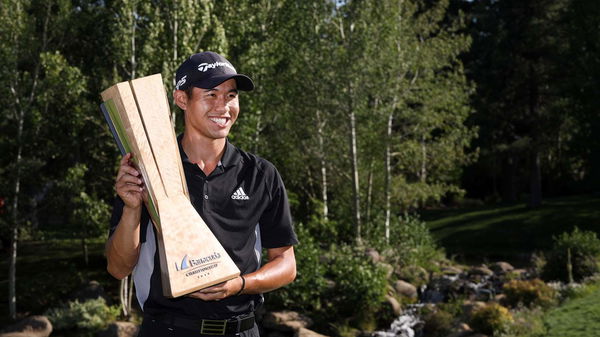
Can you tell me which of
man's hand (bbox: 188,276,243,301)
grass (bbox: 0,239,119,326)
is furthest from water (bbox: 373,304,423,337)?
man's hand (bbox: 188,276,243,301)

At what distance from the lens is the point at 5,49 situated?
53.7 ft

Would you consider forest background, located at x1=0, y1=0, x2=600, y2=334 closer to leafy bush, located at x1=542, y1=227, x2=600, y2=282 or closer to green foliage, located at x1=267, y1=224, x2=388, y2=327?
green foliage, located at x1=267, y1=224, x2=388, y2=327

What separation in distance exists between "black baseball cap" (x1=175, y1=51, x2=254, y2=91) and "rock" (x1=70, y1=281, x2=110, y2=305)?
15694 mm

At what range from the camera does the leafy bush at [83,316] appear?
1591 centimetres

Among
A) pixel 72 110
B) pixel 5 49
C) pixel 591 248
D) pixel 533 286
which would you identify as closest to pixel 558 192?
pixel 591 248

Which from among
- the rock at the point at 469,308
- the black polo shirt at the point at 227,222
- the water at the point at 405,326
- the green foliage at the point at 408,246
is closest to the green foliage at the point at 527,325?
the rock at the point at 469,308

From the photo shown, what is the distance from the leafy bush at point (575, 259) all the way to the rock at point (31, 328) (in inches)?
493

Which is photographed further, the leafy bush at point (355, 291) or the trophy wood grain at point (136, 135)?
the leafy bush at point (355, 291)

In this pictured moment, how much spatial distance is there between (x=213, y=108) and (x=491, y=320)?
1120cm

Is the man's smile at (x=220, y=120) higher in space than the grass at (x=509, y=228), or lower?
higher

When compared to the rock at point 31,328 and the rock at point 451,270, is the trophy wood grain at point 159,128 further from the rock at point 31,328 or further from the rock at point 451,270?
the rock at point 451,270

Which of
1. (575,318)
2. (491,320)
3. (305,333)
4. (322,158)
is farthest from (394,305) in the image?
(322,158)

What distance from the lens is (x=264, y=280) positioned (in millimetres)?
3082

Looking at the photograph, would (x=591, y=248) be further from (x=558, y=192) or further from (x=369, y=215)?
(x=558, y=192)
